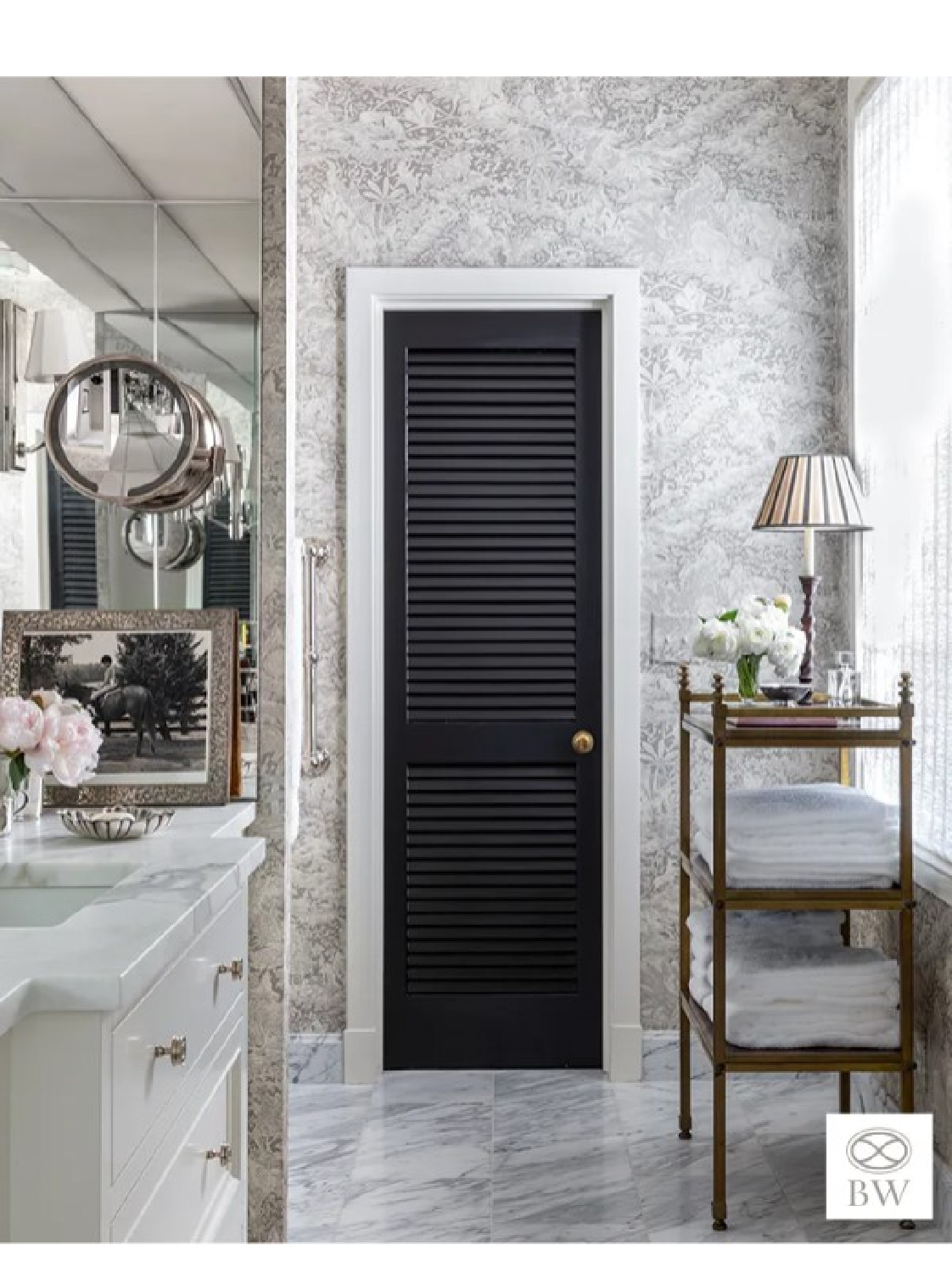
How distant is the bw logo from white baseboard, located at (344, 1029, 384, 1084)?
4.49 feet

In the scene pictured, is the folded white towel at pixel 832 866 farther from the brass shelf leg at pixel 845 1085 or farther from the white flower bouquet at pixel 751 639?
the brass shelf leg at pixel 845 1085

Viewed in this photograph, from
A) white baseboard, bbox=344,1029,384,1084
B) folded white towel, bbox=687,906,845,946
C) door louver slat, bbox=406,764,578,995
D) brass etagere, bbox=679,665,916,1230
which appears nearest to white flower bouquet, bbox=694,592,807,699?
brass etagere, bbox=679,665,916,1230

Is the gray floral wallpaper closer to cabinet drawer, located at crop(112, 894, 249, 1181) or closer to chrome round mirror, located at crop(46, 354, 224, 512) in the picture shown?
chrome round mirror, located at crop(46, 354, 224, 512)

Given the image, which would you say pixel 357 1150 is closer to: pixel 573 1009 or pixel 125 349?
pixel 573 1009

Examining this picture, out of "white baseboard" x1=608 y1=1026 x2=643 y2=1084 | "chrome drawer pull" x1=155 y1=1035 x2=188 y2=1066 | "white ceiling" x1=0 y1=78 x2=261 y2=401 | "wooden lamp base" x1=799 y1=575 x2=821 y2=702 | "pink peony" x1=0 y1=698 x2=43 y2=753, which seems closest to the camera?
"chrome drawer pull" x1=155 y1=1035 x2=188 y2=1066

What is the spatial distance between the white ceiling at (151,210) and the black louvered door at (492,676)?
1.26 metres

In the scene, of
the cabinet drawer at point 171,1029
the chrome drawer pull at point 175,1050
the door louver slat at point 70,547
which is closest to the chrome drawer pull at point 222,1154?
the cabinet drawer at point 171,1029

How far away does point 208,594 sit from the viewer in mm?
2508

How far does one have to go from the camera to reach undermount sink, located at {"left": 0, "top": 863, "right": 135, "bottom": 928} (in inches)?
78.7

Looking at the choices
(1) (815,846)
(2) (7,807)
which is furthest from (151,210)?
(1) (815,846)
